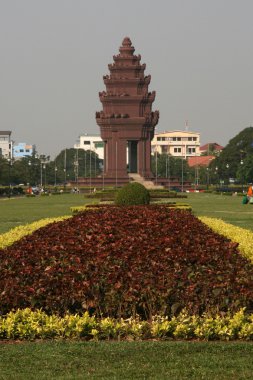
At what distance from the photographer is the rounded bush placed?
39.3 m

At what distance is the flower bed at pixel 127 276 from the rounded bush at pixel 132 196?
23.1 m

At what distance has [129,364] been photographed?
968 cm

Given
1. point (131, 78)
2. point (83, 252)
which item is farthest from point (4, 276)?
point (131, 78)

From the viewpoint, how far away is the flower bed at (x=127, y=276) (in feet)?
39.2

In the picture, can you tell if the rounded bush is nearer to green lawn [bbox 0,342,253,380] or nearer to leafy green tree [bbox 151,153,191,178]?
green lawn [bbox 0,342,253,380]

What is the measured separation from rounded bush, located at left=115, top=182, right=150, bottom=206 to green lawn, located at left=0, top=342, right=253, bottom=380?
93.8 feet

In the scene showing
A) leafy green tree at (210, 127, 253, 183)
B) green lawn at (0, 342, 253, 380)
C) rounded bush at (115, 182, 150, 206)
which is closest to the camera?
green lawn at (0, 342, 253, 380)

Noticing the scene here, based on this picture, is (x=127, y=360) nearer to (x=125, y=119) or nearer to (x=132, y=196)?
(x=132, y=196)

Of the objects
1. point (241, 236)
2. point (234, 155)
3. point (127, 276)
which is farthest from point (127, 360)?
point (234, 155)

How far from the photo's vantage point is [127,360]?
9.88 meters

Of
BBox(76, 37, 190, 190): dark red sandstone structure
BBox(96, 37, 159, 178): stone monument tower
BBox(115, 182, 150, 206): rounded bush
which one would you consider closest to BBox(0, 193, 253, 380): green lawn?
BBox(115, 182, 150, 206): rounded bush

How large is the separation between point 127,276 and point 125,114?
113m

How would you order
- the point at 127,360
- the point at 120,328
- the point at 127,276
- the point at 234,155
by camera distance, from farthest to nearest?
1. the point at 234,155
2. the point at 127,276
3. the point at 120,328
4. the point at 127,360

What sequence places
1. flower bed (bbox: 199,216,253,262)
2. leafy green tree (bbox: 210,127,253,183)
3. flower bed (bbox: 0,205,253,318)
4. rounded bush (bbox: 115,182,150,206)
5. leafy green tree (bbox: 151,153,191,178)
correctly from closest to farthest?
1. flower bed (bbox: 0,205,253,318)
2. flower bed (bbox: 199,216,253,262)
3. rounded bush (bbox: 115,182,150,206)
4. leafy green tree (bbox: 210,127,253,183)
5. leafy green tree (bbox: 151,153,191,178)
